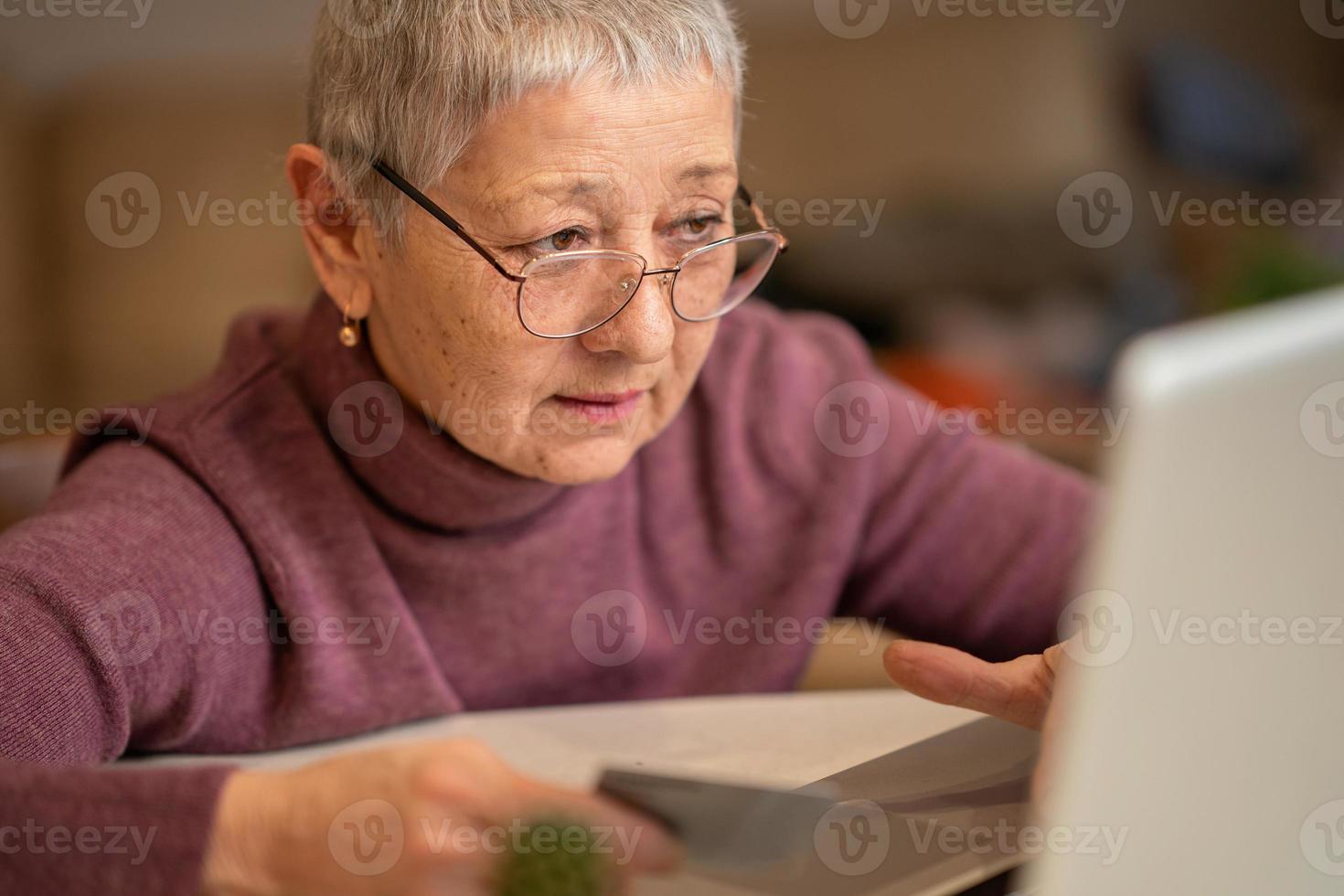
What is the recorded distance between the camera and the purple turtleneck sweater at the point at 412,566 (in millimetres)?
953

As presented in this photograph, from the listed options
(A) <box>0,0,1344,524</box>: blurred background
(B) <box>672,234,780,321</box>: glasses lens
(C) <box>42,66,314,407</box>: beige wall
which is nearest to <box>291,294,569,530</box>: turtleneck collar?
(B) <box>672,234,780,321</box>: glasses lens

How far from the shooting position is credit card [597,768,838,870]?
743mm

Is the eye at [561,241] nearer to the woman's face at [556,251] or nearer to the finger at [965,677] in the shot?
the woman's face at [556,251]

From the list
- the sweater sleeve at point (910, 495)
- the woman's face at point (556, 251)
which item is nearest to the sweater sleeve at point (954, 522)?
the sweater sleeve at point (910, 495)

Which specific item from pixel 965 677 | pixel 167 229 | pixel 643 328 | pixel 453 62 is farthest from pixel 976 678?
pixel 167 229

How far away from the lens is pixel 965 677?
938 mm

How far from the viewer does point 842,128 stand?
13.5ft

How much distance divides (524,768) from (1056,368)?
3.03 m

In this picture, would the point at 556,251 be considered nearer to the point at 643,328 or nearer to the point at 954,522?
the point at 643,328

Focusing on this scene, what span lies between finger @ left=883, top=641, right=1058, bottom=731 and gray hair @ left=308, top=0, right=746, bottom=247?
1.54ft

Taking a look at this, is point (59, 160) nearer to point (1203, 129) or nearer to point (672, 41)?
point (672, 41)

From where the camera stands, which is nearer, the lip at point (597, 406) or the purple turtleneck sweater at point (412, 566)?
the purple turtleneck sweater at point (412, 566)

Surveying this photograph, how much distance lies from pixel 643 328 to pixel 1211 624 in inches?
22.4

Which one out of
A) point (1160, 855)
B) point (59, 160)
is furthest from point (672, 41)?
point (59, 160)
